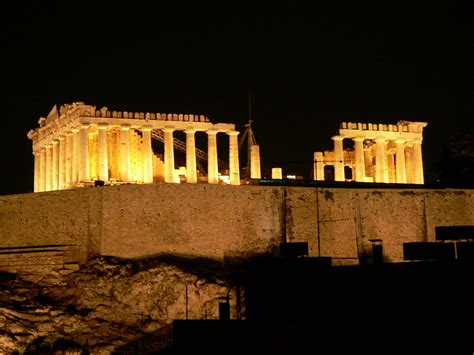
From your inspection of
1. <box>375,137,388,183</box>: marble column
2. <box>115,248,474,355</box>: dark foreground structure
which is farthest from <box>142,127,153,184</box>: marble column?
<box>115,248,474,355</box>: dark foreground structure

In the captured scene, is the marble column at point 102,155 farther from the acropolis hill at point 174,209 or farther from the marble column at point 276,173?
the marble column at point 276,173

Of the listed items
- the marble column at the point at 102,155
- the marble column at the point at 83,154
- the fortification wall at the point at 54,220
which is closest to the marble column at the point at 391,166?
the marble column at the point at 102,155

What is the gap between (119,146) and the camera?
62.8 m

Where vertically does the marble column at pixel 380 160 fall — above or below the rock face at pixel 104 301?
above

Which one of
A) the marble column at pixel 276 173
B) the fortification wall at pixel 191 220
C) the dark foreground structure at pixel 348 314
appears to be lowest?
the dark foreground structure at pixel 348 314

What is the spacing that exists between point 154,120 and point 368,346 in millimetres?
36919

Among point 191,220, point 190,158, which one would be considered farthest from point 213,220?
point 190,158

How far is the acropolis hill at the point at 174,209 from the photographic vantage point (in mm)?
49750

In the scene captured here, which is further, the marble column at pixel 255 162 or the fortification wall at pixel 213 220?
the marble column at pixel 255 162

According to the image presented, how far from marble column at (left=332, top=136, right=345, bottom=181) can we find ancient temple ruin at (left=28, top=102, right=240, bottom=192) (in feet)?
27.1

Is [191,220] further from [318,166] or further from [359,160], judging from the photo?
[359,160]

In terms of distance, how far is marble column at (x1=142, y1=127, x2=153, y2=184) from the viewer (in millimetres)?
62656

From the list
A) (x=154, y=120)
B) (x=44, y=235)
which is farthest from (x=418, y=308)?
(x=154, y=120)

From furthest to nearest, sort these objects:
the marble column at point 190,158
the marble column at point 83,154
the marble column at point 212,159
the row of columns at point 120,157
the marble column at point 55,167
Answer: the marble column at point 55,167, the marble column at point 212,159, the marble column at point 190,158, the row of columns at point 120,157, the marble column at point 83,154
